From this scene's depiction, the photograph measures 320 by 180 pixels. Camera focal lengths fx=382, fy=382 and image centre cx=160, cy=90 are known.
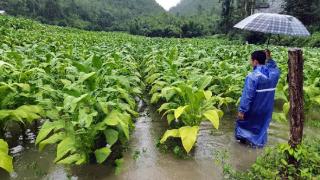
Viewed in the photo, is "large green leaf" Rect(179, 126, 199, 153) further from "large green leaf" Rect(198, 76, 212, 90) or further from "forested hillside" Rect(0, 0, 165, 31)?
"forested hillside" Rect(0, 0, 165, 31)

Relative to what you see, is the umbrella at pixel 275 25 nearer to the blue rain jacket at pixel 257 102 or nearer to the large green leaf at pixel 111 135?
the blue rain jacket at pixel 257 102

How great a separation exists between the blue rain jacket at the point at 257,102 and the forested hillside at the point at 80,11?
65.6 meters

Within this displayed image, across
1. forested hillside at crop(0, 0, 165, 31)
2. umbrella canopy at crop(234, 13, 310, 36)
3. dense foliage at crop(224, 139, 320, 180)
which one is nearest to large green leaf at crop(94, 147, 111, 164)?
dense foliage at crop(224, 139, 320, 180)

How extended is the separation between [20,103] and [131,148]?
1.59m

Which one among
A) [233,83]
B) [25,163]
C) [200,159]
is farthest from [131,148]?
[233,83]

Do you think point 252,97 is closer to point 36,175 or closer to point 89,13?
point 36,175

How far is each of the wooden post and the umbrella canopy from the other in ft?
4.26

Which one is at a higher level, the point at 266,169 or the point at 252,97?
the point at 252,97

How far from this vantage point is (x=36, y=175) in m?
4.29

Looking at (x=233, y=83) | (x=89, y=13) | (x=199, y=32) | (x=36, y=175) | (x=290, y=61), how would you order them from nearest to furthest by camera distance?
(x=290, y=61) < (x=36, y=175) < (x=233, y=83) < (x=199, y=32) < (x=89, y=13)

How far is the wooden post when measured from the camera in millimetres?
3967

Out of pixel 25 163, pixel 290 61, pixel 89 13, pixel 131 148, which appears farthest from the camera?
pixel 89 13

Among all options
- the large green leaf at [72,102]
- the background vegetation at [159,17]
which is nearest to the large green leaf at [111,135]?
the large green leaf at [72,102]

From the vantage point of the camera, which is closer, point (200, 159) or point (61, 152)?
point (61, 152)
